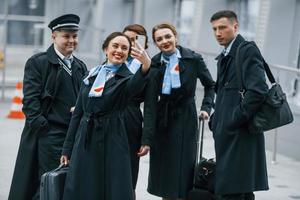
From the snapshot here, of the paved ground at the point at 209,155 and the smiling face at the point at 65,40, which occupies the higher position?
the smiling face at the point at 65,40

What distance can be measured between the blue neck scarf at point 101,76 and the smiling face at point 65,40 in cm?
57

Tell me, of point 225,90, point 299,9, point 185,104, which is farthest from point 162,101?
point 299,9

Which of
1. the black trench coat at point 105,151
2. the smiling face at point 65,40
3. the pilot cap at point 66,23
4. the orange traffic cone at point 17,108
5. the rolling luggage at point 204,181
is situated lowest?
the orange traffic cone at point 17,108

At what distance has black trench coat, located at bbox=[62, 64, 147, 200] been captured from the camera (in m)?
5.00

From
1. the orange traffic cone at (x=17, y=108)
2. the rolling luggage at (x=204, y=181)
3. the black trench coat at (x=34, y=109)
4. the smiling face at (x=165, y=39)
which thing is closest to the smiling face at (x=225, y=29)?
the smiling face at (x=165, y=39)

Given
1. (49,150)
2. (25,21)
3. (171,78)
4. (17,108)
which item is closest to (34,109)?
(49,150)

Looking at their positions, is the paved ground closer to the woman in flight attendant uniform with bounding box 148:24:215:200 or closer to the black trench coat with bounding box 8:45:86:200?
the black trench coat with bounding box 8:45:86:200

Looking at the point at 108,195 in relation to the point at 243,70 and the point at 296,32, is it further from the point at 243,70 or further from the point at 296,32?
the point at 296,32

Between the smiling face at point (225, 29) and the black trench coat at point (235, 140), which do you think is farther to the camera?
the smiling face at point (225, 29)

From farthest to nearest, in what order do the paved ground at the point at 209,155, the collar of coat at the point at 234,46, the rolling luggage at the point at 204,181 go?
1. the paved ground at the point at 209,155
2. the rolling luggage at the point at 204,181
3. the collar of coat at the point at 234,46

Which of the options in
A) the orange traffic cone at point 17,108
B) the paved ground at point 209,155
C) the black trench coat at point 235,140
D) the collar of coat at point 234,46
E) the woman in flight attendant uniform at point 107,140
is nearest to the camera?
the woman in flight attendant uniform at point 107,140

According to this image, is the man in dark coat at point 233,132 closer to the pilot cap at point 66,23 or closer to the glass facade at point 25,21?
the pilot cap at point 66,23

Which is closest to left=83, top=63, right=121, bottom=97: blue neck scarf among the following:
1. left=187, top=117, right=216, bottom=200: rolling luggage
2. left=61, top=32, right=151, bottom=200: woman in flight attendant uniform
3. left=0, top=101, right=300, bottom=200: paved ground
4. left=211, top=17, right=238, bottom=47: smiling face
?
left=61, top=32, right=151, bottom=200: woman in flight attendant uniform

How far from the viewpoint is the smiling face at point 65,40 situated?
5.64 m
